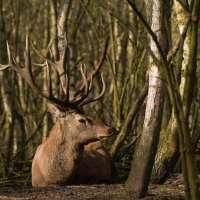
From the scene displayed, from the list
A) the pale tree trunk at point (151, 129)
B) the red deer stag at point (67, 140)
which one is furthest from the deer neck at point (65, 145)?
the pale tree trunk at point (151, 129)

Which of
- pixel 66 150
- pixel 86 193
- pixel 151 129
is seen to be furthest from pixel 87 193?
pixel 66 150

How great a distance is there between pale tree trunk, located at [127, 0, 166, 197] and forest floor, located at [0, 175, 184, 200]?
166 millimetres

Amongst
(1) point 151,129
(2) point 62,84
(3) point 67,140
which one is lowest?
(3) point 67,140

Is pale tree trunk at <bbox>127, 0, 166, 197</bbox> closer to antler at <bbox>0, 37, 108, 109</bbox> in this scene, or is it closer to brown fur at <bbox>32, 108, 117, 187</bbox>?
antler at <bbox>0, 37, 108, 109</bbox>

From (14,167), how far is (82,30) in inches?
517

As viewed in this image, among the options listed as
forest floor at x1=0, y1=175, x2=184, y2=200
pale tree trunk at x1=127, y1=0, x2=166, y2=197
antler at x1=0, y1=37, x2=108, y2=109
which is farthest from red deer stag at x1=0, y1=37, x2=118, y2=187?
pale tree trunk at x1=127, y1=0, x2=166, y2=197

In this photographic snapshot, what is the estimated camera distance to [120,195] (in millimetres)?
6426

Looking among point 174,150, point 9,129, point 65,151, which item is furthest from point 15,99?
point 174,150

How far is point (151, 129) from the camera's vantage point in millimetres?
6082

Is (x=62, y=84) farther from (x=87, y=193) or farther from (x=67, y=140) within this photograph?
(x=87, y=193)

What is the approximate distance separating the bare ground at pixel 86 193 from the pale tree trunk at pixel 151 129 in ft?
0.59

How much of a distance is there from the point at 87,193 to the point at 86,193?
0.04 ft

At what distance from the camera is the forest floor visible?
6441 mm

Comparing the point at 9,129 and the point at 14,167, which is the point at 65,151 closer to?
the point at 14,167
